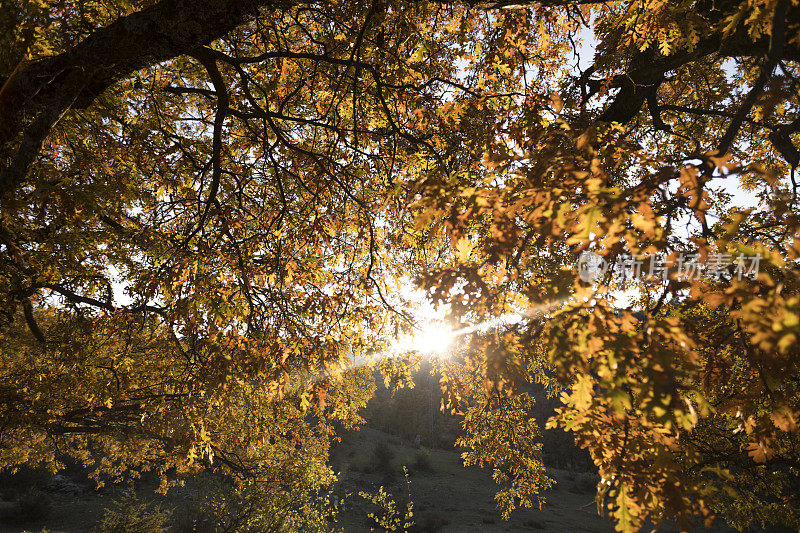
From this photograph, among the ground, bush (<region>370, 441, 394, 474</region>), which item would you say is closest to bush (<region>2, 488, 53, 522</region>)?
the ground

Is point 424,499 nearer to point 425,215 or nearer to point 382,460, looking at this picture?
point 382,460

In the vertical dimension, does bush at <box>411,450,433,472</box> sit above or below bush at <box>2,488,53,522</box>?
below

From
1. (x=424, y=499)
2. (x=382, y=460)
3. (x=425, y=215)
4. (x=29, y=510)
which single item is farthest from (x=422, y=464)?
(x=425, y=215)

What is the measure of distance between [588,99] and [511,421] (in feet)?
14.7

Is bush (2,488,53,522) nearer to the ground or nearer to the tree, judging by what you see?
the ground

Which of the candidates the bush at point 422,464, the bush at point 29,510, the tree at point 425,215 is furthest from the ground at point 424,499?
the tree at point 425,215

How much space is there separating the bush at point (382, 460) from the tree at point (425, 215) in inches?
749

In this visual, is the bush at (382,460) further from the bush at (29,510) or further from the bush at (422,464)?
the bush at (29,510)

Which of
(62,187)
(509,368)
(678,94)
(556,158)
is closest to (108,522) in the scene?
(62,187)

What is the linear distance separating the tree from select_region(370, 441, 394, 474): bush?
19027 mm

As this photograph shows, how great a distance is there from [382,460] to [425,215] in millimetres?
26029

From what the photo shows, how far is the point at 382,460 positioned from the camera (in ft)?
78.5

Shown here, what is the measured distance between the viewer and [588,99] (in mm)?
4328

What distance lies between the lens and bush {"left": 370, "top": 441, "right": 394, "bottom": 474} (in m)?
23.5
